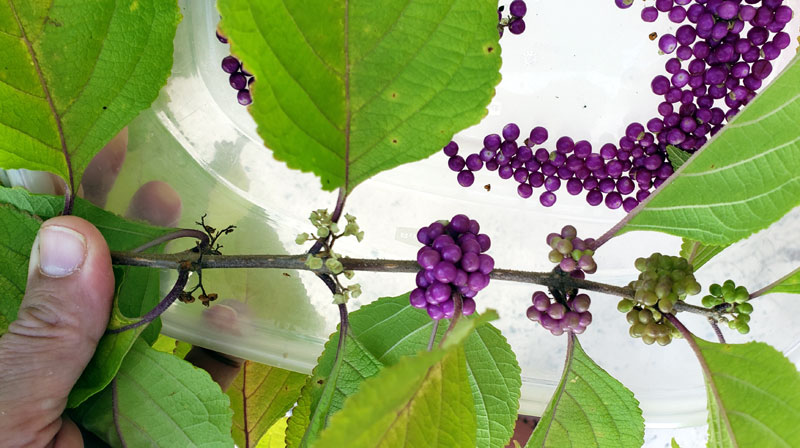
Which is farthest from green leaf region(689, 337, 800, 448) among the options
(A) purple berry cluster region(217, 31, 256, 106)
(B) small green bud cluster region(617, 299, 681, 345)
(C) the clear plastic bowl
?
(A) purple berry cluster region(217, 31, 256, 106)

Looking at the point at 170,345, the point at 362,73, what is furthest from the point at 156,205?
the point at 362,73

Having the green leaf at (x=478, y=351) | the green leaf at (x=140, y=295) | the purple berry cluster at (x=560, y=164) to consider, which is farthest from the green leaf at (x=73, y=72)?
the purple berry cluster at (x=560, y=164)

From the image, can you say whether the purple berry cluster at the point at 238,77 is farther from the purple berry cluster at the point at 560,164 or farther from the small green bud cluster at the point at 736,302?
the small green bud cluster at the point at 736,302

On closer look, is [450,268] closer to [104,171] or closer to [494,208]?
[494,208]

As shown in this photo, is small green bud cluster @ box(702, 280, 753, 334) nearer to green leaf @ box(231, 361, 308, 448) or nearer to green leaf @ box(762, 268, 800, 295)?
green leaf @ box(762, 268, 800, 295)

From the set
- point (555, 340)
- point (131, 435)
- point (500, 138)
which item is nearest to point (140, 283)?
point (131, 435)
